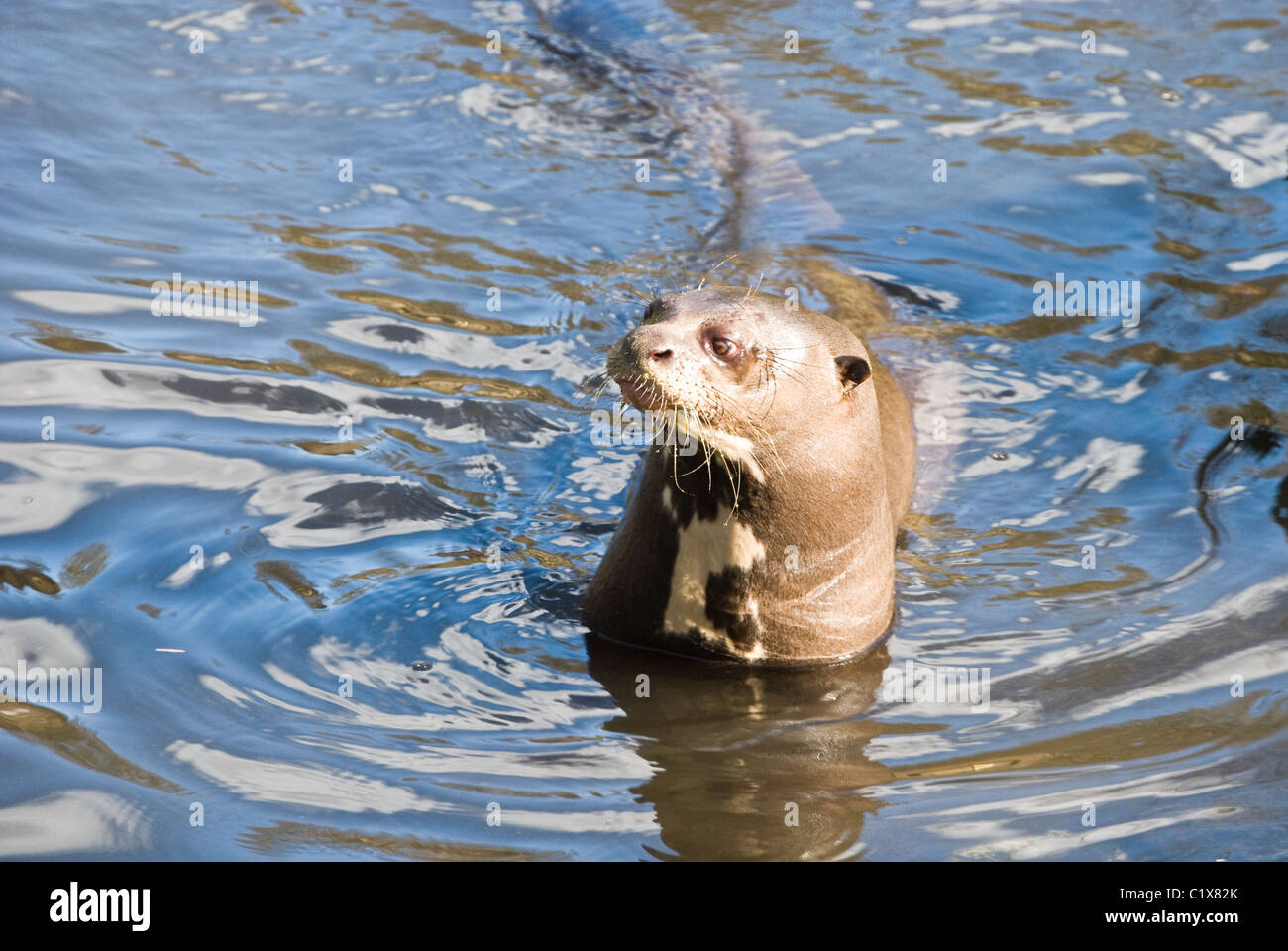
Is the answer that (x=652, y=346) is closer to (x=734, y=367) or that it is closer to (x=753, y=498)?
(x=734, y=367)

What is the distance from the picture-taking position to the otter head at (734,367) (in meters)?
4.06

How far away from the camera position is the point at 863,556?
4.73 metres

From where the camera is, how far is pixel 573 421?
646 centimetres

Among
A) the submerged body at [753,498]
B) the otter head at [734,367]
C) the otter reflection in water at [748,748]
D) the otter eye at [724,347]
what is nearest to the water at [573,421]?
the otter reflection in water at [748,748]

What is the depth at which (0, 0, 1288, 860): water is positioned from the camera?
12.8 ft

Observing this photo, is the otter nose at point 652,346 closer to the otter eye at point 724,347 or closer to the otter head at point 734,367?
the otter head at point 734,367

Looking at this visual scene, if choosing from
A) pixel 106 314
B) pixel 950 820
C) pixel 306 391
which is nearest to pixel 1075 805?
pixel 950 820

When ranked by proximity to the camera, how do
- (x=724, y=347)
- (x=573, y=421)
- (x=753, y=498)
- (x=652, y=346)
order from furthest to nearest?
1. (x=573, y=421)
2. (x=753, y=498)
3. (x=724, y=347)
4. (x=652, y=346)

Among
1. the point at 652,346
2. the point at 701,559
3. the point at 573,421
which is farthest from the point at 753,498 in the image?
the point at 573,421

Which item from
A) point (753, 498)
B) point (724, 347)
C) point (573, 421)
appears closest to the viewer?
point (724, 347)

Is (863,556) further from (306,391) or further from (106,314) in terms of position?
(106,314)

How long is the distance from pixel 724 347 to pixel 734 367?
0.20ft

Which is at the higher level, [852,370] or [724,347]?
[724,347]
